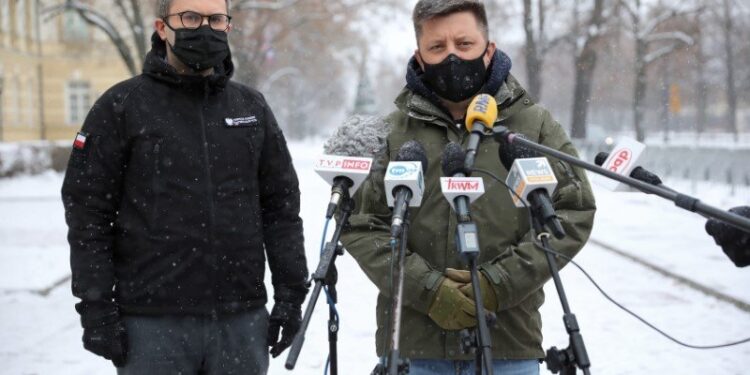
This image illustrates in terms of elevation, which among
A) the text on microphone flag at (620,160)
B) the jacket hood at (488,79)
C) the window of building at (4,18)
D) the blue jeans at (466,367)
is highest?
the window of building at (4,18)

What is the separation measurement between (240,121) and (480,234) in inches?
40.5

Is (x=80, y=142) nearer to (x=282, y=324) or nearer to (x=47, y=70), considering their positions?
(x=282, y=324)

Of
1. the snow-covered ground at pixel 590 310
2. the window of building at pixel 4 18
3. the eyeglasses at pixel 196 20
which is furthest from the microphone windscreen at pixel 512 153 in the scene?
the window of building at pixel 4 18

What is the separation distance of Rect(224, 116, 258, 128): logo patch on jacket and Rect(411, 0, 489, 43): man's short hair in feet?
2.40

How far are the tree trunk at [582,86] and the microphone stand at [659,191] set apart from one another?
28.3 metres

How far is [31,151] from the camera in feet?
85.3

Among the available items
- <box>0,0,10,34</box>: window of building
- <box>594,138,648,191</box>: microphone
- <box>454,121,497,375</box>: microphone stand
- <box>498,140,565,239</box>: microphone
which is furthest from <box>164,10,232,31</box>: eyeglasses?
<box>0,0,10,34</box>: window of building

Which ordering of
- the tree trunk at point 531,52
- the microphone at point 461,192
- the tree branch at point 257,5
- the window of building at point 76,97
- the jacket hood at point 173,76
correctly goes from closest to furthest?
the microphone at point 461,192 < the jacket hood at point 173,76 < the tree branch at point 257,5 < the tree trunk at point 531,52 < the window of building at point 76,97

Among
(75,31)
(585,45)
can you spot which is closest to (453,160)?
(585,45)

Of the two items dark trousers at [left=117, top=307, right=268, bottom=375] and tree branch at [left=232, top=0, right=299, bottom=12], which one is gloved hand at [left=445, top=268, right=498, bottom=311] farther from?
tree branch at [left=232, top=0, right=299, bottom=12]

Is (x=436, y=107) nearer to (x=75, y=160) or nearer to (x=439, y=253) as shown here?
(x=439, y=253)

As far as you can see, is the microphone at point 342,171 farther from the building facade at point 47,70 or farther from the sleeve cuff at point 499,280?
the building facade at point 47,70

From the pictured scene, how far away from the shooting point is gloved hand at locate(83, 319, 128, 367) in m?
2.86

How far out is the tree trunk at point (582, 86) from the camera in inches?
1182
